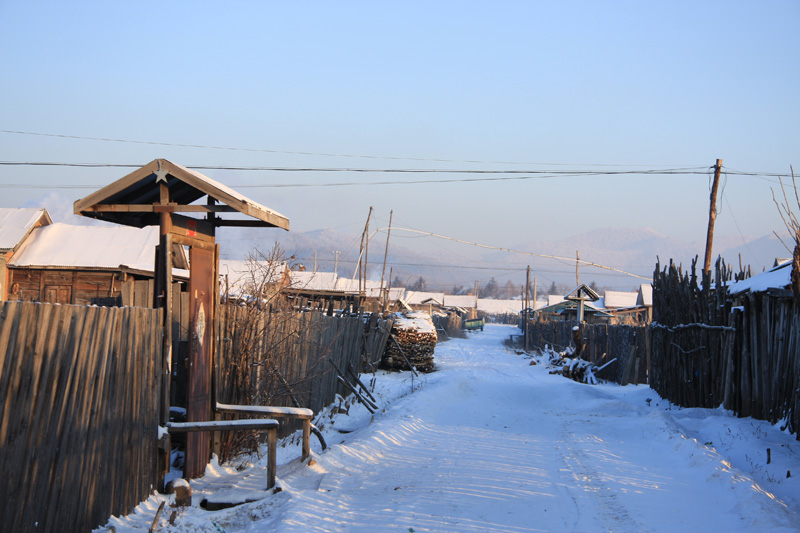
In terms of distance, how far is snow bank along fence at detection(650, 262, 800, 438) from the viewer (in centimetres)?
941

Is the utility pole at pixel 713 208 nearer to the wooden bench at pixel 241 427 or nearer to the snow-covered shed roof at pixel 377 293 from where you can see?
the snow-covered shed roof at pixel 377 293

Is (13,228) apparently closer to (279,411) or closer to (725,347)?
(279,411)

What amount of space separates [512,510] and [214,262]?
13.6ft

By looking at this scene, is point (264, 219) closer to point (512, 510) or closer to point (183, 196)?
point (183, 196)

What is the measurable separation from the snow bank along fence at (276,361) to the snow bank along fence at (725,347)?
274 inches

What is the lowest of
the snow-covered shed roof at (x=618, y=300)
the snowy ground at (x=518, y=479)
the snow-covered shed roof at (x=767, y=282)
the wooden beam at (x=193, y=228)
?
the snowy ground at (x=518, y=479)

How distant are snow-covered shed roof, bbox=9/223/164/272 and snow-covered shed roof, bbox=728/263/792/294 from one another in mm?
19004

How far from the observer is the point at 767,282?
10.1 m

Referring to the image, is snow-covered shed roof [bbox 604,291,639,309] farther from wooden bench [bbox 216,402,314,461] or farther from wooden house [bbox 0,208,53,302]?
wooden bench [bbox 216,402,314,461]

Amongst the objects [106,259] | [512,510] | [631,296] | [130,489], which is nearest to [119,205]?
[130,489]

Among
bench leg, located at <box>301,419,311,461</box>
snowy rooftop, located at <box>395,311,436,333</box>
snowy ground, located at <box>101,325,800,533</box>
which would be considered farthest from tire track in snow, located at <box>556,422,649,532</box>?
snowy rooftop, located at <box>395,311,436,333</box>

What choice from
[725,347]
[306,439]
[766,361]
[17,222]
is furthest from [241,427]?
[17,222]

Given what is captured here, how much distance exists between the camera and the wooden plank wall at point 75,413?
13.1 feet

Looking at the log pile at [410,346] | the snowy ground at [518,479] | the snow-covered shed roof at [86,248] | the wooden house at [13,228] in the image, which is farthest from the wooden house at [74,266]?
the snowy ground at [518,479]
